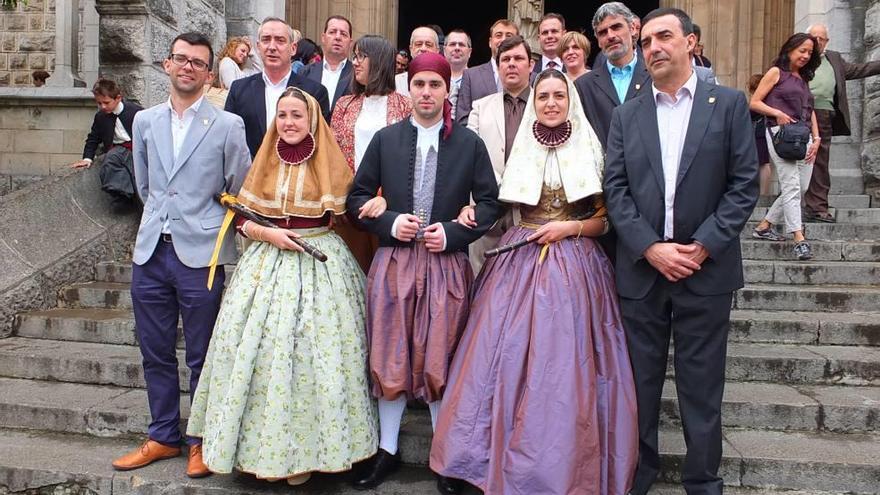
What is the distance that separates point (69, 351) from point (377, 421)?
2.39 m

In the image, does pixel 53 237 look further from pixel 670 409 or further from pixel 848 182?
pixel 848 182

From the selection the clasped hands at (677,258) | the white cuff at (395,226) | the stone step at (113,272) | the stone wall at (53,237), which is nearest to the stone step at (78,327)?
the stone wall at (53,237)

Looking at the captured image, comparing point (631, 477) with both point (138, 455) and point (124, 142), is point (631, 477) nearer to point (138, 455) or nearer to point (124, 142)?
point (138, 455)

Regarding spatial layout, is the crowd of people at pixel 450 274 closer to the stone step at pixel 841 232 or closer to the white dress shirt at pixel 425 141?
the white dress shirt at pixel 425 141

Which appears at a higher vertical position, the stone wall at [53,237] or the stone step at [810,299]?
the stone wall at [53,237]

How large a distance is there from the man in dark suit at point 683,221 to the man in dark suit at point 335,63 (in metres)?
2.03

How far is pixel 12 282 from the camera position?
4848 millimetres

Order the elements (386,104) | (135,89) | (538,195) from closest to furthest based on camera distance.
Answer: (538,195), (386,104), (135,89)

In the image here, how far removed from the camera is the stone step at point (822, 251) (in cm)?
546

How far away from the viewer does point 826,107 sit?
6383mm

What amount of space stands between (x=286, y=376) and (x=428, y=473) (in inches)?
36.4

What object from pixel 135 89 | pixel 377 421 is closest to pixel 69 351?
pixel 377 421

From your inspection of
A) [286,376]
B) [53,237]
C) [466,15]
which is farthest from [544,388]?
[466,15]

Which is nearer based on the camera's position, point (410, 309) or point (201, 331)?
point (410, 309)
